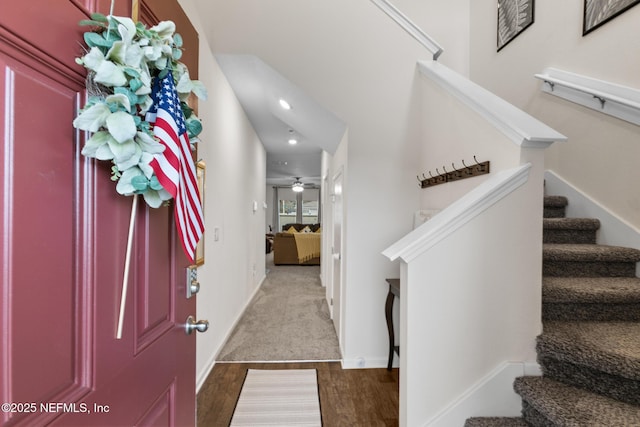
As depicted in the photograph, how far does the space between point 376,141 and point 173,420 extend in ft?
7.32

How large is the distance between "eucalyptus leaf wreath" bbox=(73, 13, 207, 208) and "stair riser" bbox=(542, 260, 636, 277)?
2148 millimetres

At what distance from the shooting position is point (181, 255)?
3.43 ft

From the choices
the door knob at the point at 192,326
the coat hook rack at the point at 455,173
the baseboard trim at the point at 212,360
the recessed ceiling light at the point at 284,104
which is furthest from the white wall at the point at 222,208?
the coat hook rack at the point at 455,173

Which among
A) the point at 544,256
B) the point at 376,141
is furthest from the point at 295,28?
the point at 544,256

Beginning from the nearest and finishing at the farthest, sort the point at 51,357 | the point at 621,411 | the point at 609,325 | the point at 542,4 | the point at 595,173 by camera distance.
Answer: the point at 51,357
the point at 621,411
the point at 609,325
the point at 595,173
the point at 542,4

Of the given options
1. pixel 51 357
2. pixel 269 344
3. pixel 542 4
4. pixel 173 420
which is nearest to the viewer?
pixel 51 357

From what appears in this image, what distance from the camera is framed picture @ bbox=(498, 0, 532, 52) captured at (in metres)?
2.85

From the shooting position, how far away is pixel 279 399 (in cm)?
215

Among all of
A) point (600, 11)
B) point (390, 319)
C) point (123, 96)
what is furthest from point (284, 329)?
point (600, 11)

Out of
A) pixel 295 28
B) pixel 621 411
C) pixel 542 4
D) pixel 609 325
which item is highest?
pixel 542 4

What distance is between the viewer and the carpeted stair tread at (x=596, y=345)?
1183 mm

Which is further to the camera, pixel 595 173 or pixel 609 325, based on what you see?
pixel 595 173

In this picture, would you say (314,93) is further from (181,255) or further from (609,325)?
(609,325)

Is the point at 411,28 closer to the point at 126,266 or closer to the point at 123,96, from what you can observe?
the point at 123,96
